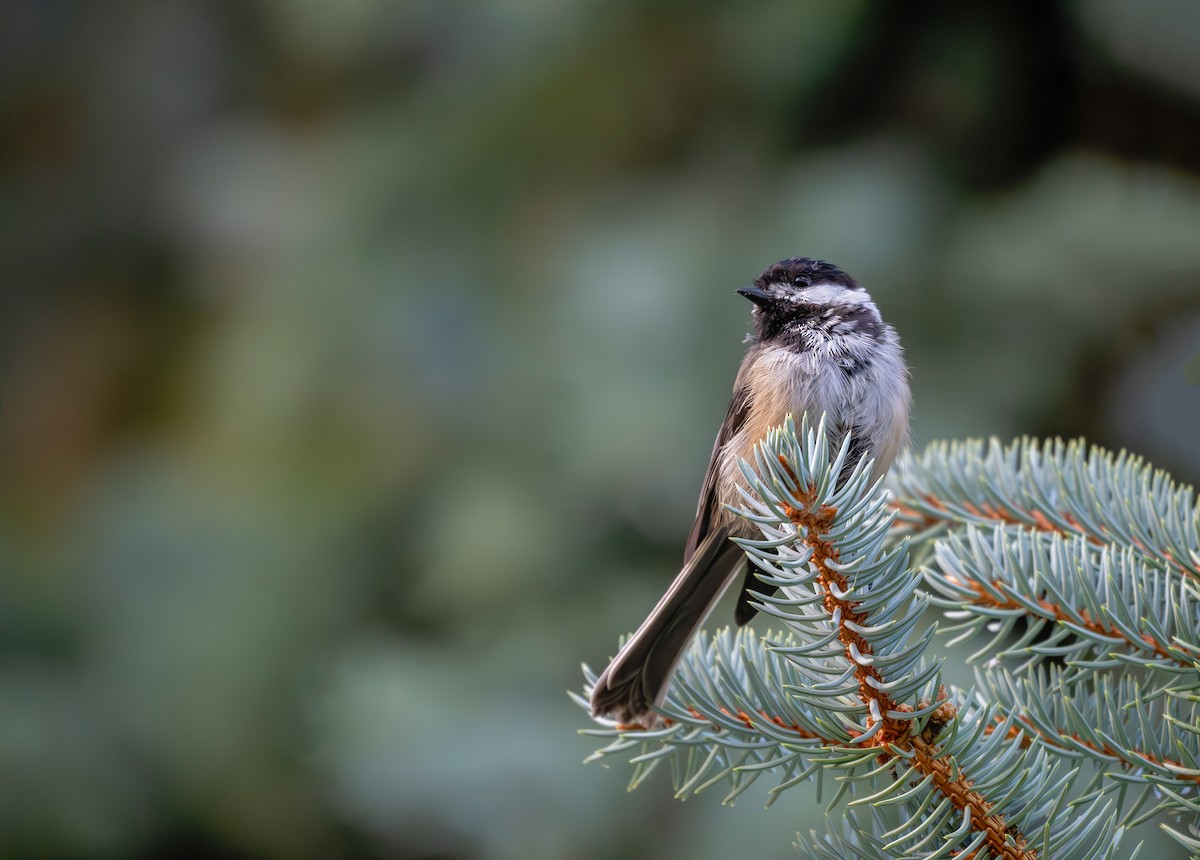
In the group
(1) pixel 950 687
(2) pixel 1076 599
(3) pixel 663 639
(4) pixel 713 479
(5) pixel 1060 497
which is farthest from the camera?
(4) pixel 713 479

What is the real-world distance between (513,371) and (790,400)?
64.3 inches

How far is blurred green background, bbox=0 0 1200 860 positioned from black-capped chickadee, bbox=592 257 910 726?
2.52ft

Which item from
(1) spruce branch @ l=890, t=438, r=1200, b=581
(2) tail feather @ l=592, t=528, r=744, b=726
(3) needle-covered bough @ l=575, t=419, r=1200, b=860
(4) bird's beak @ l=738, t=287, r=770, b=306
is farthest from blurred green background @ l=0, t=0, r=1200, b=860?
(3) needle-covered bough @ l=575, t=419, r=1200, b=860

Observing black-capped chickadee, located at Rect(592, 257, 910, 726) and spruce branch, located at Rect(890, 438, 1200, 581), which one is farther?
black-capped chickadee, located at Rect(592, 257, 910, 726)

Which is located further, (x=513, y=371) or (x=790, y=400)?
(x=513, y=371)

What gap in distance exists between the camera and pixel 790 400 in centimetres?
222

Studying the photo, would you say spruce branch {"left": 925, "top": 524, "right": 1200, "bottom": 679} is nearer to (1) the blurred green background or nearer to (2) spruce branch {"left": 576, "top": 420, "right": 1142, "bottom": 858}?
(2) spruce branch {"left": 576, "top": 420, "right": 1142, "bottom": 858}

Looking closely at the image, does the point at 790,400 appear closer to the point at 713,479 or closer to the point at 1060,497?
the point at 713,479

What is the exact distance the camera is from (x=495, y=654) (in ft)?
10.7

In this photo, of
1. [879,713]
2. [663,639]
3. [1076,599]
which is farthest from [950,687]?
[663,639]

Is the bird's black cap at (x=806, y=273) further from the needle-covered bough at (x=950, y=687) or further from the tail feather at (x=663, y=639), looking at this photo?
the needle-covered bough at (x=950, y=687)

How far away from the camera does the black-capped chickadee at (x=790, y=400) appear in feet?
6.79

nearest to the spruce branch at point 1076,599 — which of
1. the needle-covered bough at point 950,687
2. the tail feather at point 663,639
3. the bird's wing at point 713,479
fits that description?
the needle-covered bough at point 950,687

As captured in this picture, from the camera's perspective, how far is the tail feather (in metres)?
A: 1.72
